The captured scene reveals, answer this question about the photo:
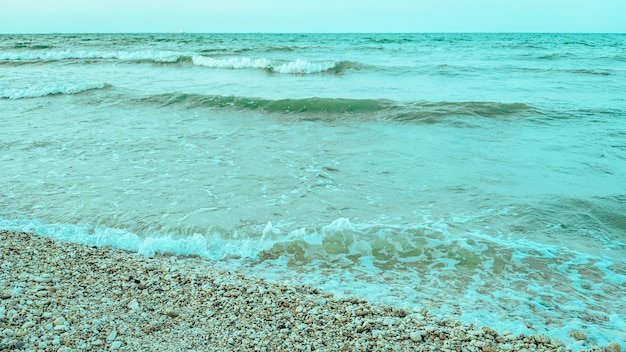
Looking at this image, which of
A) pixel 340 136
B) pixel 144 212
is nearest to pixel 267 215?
pixel 144 212

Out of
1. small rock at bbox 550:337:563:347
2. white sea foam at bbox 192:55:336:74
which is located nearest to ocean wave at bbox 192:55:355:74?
white sea foam at bbox 192:55:336:74

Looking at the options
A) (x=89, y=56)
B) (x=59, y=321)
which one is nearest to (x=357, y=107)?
(x=59, y=321)

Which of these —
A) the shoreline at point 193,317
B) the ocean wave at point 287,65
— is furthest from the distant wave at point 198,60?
the shoreline at point 193,317

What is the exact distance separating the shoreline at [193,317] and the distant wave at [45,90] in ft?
40.8

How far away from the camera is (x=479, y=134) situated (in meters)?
9.77

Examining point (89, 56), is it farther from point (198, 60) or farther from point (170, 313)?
point (170, 313)

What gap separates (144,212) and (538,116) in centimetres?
935

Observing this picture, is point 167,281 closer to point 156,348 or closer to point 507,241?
point 156,348

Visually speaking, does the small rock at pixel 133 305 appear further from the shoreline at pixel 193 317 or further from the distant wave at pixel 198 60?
the distant wave at pixel 198 60

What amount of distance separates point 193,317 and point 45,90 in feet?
47.5

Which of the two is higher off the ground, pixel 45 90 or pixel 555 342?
pixel 555 342

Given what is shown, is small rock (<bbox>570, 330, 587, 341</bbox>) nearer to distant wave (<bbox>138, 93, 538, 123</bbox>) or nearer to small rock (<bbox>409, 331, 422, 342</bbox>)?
small rock (<bbox>409, 331, 422, 342</bbox>)

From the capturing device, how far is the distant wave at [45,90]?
14797mm

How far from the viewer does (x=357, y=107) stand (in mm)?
12164
